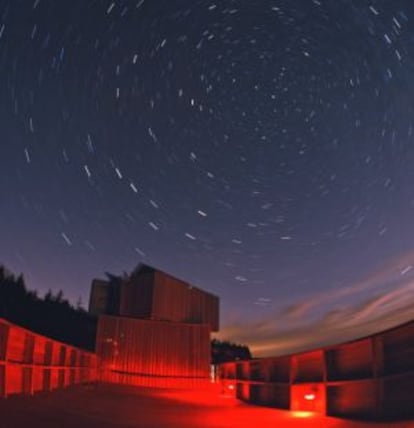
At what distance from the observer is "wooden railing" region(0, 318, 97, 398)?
9984 millimetres

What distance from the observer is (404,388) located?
24.3ft

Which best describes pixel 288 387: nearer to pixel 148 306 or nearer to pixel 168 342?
pixel 168 342

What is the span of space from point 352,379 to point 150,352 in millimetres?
17701

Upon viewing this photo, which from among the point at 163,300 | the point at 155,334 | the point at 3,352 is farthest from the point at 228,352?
the point at 3,352

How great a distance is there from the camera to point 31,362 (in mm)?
11953

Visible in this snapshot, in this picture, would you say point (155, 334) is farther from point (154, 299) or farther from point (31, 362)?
point (31, 362)

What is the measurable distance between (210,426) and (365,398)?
121 inches

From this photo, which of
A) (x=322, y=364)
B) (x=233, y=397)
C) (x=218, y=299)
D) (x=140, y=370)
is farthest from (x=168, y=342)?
(x=322, y=364)

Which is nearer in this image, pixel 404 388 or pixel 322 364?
pixel 404 388

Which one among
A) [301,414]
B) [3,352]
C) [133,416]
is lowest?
→ [133,416]

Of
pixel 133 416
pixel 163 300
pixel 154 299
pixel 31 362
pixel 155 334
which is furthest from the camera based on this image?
pixel 163 300

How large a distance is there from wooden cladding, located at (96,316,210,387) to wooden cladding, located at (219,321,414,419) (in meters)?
12.5

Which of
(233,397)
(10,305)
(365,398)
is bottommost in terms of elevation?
(233,397)

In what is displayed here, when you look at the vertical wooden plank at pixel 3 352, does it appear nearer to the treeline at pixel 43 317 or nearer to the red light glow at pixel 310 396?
the red light glow at pixel 310 396
